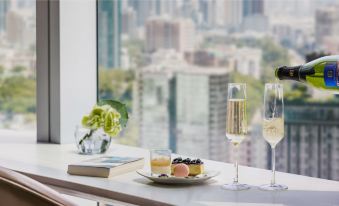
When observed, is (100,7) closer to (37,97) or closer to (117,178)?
(37,97)

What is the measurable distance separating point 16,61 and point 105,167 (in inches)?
73.9

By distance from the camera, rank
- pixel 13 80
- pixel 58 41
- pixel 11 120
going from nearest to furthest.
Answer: pixel 58 41, pixel 11 120, pixel 13 80

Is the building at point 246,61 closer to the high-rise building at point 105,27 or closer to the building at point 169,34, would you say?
the building at point 169,34

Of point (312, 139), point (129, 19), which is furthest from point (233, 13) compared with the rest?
point (312, 139)

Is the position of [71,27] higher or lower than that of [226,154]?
higher

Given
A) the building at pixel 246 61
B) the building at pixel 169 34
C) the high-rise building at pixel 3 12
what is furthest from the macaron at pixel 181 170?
the building at pixel 169 34

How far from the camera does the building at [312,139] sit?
5379 mm

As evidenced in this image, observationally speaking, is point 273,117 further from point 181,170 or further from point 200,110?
point 200,110

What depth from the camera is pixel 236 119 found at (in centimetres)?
150

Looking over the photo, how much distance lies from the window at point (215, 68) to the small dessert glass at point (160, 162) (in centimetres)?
170

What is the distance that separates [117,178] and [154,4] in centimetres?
416

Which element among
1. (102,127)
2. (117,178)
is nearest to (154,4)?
(102,127)

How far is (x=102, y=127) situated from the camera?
201 centimetres

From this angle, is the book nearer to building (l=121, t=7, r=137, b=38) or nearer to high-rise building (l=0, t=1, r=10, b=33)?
high-rise building (l=0, t=1, r=10, b=33)
